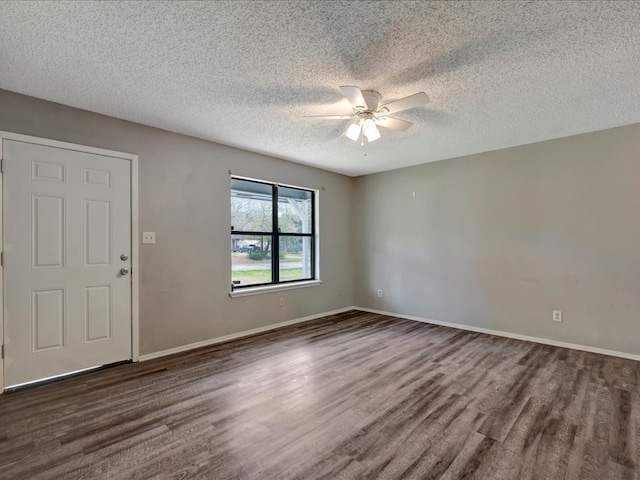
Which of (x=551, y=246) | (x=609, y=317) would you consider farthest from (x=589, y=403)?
(x=551, y=246)

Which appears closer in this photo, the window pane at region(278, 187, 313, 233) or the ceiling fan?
the ceiling fan

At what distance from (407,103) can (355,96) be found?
0.42 metres

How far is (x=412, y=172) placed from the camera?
501 cm

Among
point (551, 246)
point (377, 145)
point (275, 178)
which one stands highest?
point (377, 145)

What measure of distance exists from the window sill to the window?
103 millimetres

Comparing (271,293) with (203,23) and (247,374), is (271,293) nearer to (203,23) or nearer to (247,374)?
(247,374)

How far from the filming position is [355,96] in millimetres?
2307

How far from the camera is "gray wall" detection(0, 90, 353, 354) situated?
114 inches

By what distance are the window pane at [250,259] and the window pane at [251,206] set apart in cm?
14

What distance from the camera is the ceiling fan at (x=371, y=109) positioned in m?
2.29

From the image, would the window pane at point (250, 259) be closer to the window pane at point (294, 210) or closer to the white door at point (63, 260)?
→ the window pane at point (294, 210)

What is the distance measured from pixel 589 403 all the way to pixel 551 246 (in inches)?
76.9

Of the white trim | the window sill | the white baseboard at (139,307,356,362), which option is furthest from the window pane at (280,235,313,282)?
the white trim

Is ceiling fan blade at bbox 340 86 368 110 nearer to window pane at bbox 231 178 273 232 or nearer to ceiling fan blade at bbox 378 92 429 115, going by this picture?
ceiling fan blade at bbox 378 92 429 115
